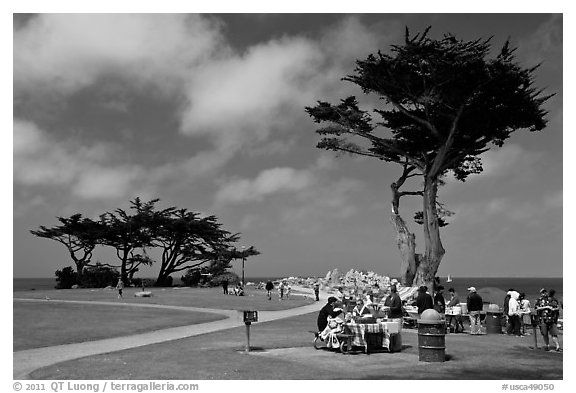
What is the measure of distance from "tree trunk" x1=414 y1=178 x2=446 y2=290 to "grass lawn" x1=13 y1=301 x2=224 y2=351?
14341 mm

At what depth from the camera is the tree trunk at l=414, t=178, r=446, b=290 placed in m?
35.3

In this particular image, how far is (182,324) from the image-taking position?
2347cm

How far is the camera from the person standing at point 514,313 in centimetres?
2084

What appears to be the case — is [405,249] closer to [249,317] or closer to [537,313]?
[537,313]

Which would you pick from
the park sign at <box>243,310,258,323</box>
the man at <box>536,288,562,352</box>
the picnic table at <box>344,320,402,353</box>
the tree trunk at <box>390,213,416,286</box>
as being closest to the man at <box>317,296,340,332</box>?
the picnic table at <box>344,320,402,353</box>

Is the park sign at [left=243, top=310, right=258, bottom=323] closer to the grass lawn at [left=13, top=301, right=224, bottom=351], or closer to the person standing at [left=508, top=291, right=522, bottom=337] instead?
the grass lawn at [left=13, top=301, right=224, bottom=351]

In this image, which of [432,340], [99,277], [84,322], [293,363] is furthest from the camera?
[99,277]

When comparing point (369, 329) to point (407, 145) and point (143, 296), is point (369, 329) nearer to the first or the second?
point (407, 145)

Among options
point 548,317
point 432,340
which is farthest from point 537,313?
point 432,340

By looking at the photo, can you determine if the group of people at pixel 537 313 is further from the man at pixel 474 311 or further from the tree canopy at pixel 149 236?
the tree canopy at pixel 149 236

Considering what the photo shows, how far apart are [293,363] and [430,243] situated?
23.7 meters

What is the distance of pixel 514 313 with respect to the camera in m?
20.9
